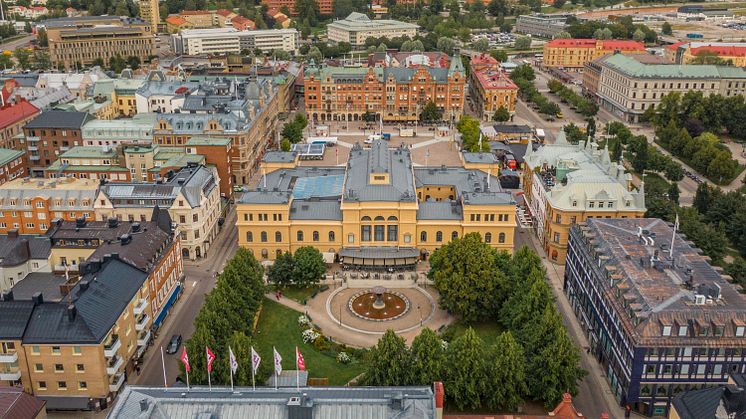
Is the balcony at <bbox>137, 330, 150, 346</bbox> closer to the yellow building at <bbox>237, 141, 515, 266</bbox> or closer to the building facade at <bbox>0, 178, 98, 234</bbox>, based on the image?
the yellow building at <bbox>237, 141, 515, 266</bbox>

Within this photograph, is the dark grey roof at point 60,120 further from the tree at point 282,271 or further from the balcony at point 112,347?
the balcony at point 112,347

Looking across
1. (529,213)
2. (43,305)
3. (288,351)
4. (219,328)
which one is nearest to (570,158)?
(529,213)

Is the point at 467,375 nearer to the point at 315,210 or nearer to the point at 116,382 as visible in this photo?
the point at 116,382

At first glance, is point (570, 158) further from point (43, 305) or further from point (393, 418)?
point (43, 305)

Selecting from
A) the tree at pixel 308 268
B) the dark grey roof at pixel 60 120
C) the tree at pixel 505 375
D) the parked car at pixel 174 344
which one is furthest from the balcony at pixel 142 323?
the dark grey roof at pixel 60 120

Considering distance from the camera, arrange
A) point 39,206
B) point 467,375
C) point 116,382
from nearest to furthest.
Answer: point 467,375 → point 116,382 → point 39,206

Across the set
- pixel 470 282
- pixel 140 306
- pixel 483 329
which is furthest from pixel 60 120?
pixel 483 329
